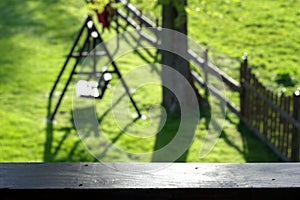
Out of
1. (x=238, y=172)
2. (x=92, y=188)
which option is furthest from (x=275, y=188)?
(x=92, y=188)

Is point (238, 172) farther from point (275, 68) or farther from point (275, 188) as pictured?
point (275, 68)

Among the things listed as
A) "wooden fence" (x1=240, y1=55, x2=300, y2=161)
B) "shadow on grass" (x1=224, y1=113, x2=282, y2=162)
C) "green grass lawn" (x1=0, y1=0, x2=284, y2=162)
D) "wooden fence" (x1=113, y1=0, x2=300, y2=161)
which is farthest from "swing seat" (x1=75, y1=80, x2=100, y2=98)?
"wooden fence" (x1=240, y1=55, x2=300, y2=161)

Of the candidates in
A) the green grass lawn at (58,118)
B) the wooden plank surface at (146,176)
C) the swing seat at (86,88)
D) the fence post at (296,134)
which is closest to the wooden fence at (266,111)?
the fence post at (296,134)

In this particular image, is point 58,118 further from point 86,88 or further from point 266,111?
point 266,111

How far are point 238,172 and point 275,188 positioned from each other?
11 cm

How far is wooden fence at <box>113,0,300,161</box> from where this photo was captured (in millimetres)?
6902

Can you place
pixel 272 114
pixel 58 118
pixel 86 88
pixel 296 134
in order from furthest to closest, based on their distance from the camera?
pixel 58 118 → pixel 272 114 → pixel 86 88 → pixel 296 134

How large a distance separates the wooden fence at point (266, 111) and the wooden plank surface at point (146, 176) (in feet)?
15.4

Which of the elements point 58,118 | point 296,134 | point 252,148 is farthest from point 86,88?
point 296,134

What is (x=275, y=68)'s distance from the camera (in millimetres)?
11195

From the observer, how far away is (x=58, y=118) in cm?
867

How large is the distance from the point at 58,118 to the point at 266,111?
3.21 meters

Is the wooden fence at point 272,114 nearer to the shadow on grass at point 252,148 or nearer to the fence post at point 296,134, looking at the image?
the fence post at point 296,134

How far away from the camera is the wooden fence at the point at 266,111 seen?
22.6ft
